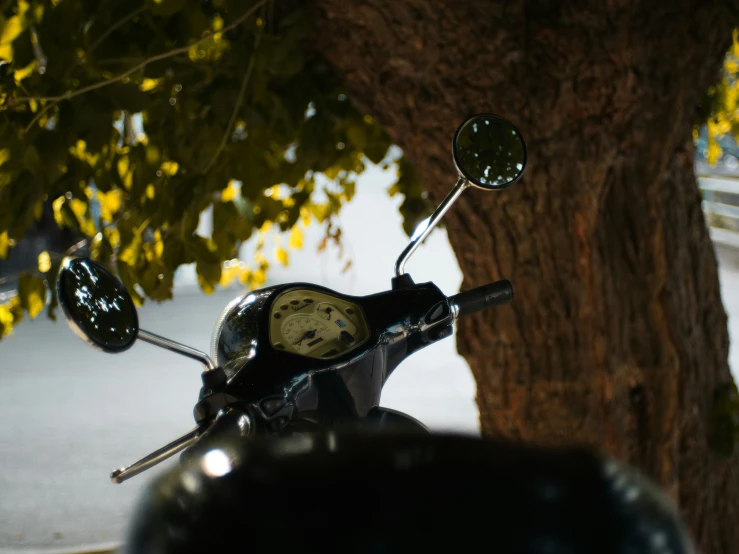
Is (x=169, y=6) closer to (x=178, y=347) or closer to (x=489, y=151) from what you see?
(x=489, y=151)

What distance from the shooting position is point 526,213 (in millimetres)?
1399

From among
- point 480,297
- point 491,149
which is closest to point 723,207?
point 491,149

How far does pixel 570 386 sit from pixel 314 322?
2.58 feet

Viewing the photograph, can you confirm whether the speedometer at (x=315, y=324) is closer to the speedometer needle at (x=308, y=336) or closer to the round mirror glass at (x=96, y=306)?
the speedometer needle at (x=308, y=336)

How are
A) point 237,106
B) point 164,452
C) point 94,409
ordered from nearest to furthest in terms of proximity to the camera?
point 164,452, point 237,106, point 94,409

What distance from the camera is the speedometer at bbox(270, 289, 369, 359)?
0.77 metres

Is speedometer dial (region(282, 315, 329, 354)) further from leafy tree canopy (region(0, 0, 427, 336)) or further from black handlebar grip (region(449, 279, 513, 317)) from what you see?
leafy tree canopy (region(0, 0, 427, 336))

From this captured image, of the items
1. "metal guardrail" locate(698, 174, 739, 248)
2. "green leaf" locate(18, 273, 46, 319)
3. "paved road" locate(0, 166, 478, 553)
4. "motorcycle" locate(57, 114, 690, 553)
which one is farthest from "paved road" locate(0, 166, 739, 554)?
"motorcycle" locate(57, 114, 690, 553)

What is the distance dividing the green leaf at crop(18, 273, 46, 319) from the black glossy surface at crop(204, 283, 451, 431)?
0.71m

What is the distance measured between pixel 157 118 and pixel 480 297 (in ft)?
2.31

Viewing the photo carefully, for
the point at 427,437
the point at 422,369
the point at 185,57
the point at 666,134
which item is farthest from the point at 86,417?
the point at 427,437

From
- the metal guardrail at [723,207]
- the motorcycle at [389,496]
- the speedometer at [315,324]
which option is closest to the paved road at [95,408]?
the speedometer at [315,324]

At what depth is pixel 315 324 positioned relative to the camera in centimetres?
79

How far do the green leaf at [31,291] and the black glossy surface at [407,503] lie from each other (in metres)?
1.23
